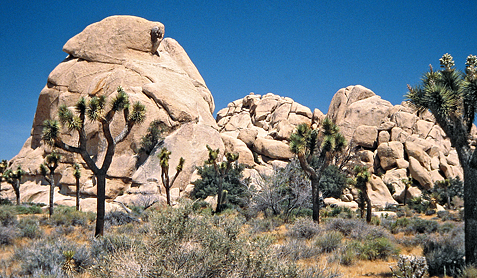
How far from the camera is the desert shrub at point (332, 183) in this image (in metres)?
32.9

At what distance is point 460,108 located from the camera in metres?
9.30

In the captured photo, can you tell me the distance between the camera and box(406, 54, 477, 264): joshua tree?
8398 millimetres

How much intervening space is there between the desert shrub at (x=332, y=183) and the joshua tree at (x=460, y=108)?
23.7 metres

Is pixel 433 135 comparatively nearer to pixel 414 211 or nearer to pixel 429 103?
pixel 414 211

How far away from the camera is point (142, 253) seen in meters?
4.39

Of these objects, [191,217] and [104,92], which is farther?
[104,92]

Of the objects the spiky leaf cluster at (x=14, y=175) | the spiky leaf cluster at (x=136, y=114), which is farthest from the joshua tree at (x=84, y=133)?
the spiky leaf cluster at (x=14, y=175)

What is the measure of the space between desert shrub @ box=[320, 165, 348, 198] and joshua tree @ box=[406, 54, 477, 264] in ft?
77.8

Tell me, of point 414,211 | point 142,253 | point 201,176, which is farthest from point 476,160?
point 201,176

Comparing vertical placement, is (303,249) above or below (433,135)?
below

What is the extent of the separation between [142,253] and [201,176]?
27412mm

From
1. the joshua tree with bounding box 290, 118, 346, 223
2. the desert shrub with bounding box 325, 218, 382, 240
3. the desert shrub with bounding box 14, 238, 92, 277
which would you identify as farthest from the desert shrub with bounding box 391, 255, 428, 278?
the joshua tree with bounding box 290, 118, 346, 223

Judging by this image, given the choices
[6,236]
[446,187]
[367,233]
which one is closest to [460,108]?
[367,233]

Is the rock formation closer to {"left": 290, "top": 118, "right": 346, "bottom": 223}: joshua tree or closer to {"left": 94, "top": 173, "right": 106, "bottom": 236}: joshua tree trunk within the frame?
{"left": 290, "top": 118, "right": 346, "bottom": 223}: joshua tree
